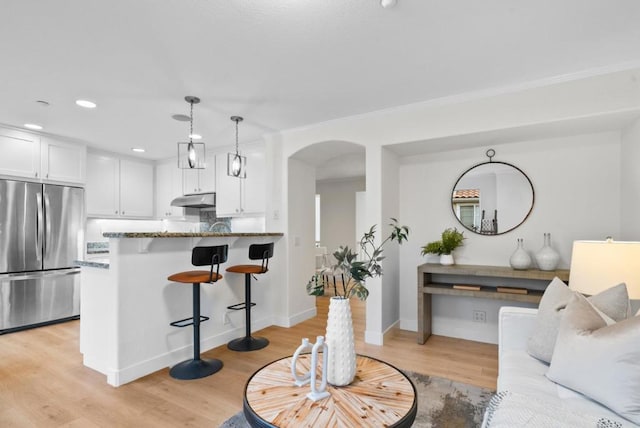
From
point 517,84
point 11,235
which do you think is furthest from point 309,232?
point 11,235

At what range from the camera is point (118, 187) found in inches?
215

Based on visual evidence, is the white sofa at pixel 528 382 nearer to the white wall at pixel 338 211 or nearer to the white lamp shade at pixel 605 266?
the white lamp shade at pixel 605 266

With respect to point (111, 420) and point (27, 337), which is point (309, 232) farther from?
point (27, 337)

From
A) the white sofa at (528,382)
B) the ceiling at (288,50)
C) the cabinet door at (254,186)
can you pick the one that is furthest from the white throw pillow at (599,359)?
the cabinet door at (254,186)

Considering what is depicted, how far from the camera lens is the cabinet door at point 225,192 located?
16.3 feet

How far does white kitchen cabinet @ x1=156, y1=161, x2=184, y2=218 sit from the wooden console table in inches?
164

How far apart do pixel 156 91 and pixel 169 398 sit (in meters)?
2.54

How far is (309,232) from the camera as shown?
4.59 m

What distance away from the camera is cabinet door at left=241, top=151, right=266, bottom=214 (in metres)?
4.71

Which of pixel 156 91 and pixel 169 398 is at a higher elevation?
pixel 156 91

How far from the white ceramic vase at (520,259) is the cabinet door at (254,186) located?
3064mm

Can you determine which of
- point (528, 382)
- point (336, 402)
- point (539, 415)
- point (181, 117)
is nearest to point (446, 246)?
point (528, 382)

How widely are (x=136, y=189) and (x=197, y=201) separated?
1383mm

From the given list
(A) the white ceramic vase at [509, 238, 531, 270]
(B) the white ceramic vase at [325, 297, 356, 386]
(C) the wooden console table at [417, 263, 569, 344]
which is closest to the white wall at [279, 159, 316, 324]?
(C) the wooden console table at [417, 263, 569, 344]
